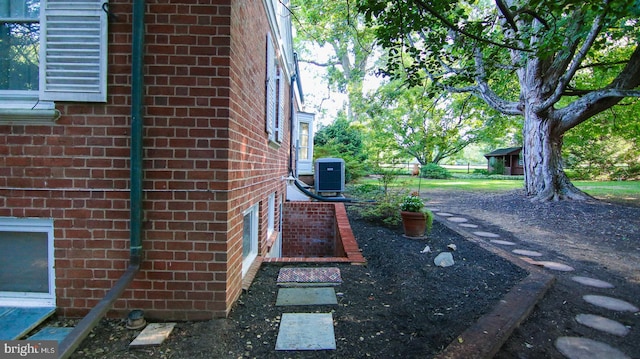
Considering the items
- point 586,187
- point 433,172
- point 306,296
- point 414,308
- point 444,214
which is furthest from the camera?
point 433,172

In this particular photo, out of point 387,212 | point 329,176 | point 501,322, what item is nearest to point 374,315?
point 501,322

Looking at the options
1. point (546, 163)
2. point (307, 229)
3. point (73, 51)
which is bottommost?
point (307, 229)

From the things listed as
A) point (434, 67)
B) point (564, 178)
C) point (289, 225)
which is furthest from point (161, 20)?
point (564, 178)

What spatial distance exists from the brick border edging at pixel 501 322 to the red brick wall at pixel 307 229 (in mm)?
4565

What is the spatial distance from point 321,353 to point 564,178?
10.8 m

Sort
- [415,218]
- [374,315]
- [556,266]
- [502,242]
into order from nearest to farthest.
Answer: [374,315], [556,266], [415,218], [502,242]

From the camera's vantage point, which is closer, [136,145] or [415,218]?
[136,145]

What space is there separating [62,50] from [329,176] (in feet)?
26.4

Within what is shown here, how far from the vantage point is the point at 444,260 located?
13.7 ft

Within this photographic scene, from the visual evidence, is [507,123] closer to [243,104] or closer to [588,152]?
[588,152]

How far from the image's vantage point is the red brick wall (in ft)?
25.7

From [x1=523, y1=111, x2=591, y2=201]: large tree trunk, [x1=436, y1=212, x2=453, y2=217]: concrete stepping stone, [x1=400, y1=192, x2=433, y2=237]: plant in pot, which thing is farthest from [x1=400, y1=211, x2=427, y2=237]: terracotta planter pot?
[x1=523, y1=111, x2=591, y2=201]: large tree trunk

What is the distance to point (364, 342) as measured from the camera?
2305 mm

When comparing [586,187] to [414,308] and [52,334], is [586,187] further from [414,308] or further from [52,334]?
[52,334]
